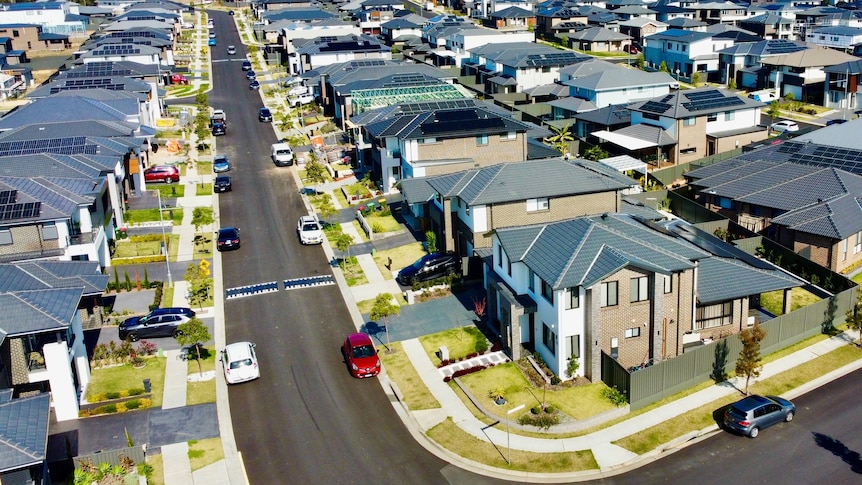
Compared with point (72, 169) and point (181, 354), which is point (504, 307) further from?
point (72, 169)

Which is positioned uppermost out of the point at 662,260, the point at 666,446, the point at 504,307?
the point at 662,260

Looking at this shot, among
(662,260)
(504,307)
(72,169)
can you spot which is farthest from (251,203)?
(662,260)

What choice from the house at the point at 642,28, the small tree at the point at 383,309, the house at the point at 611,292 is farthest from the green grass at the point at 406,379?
the house at the point at 642,28

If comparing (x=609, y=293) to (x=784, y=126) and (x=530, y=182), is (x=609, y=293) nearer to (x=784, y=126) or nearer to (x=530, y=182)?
(x=530, y=182)

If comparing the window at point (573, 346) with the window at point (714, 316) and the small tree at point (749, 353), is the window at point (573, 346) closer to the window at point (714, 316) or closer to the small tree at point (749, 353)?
the small tree at point (749, 353)

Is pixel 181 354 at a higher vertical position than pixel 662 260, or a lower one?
lower

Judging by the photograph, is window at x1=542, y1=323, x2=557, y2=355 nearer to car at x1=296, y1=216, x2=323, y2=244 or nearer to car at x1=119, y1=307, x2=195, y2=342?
car at x1=119, y1=307, x2=195, y2=342

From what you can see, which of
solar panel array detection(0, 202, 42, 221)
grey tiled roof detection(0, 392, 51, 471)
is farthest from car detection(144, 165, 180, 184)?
grey tiled roof detection(0, 392, 51, 471)
